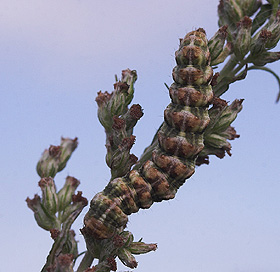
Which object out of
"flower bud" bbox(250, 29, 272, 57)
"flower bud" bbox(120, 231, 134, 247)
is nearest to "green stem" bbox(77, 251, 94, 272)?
"flower bud" bbox(120, 231, 134, 247)

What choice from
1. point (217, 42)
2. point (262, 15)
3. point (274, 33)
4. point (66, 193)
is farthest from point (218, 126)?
point (66, 193)

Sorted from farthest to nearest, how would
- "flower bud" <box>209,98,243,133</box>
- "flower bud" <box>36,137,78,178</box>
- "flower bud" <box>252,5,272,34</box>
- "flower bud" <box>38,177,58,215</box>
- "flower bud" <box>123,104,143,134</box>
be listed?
1. "flower bud" <box>36,137,78,178</box>
2. "flower bud" <box>252,5,272,34</box>
3. "flower bud" <box>38,177,58,215</box>
4. "flower bud" <box>209,98,243,133</box>
5. "flower bud" <box>123,104,143,134</box>

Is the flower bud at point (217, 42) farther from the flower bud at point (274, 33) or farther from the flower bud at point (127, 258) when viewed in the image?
the flower bud at point (127, 258)

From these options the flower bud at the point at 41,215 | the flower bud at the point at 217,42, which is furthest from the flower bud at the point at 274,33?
the flower bud at the point at 41,215

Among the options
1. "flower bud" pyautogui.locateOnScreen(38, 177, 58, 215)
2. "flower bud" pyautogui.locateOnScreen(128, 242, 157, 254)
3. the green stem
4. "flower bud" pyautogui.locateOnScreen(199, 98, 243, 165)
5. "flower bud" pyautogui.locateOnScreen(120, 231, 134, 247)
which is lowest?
the green stem

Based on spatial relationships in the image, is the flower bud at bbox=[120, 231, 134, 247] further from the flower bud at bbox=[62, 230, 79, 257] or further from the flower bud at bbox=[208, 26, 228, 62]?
the flower bud at bbox=[208, 26, 228, 62]

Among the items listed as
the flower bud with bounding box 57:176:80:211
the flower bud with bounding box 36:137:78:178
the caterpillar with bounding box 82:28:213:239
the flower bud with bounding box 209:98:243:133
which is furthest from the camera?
the flower bud with bounding box 36:137:78:178
